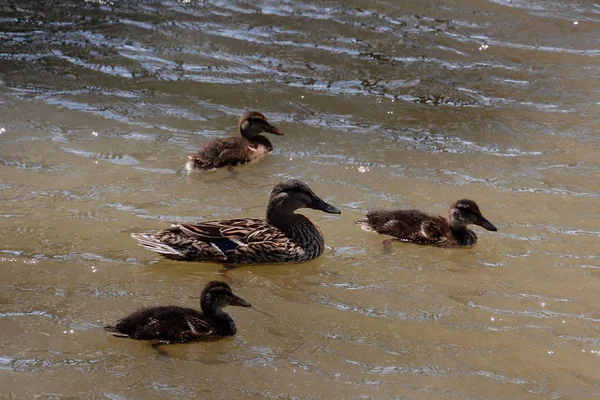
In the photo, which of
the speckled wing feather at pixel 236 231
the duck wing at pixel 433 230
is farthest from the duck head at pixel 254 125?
the duck wing at pixel 433 230

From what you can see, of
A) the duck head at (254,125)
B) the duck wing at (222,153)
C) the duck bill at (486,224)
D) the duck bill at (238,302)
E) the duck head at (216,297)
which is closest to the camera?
the duck head at (216,297)

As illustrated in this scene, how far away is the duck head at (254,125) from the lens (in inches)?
353

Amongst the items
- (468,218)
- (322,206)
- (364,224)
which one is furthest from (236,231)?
(468,218)

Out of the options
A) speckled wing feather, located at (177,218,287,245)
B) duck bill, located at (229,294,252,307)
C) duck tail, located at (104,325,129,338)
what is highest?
speckled wing feather, located at (177,218,287,245)

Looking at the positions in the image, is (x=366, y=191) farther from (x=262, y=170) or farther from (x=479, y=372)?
(x=479, y=372)

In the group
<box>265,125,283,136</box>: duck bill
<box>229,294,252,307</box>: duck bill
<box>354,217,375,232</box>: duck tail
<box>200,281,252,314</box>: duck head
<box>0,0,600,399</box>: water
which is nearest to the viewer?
<box>0,0,600,399</box>: water

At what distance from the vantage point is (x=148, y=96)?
32.6 feet

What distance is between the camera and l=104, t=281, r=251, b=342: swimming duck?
17.9ft

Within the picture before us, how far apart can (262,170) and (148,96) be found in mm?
1971

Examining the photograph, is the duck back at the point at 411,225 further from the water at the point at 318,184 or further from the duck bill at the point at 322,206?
the duck bill at the point at 322,206

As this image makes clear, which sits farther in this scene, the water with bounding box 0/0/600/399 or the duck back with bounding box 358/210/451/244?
the duck back with bounding box 358/210/451/244

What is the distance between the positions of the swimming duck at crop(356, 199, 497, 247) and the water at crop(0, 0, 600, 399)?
109 mm

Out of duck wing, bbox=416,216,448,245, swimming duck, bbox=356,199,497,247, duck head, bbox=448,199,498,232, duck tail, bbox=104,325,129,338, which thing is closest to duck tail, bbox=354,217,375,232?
swimming duck, bbox=356,199,497,247

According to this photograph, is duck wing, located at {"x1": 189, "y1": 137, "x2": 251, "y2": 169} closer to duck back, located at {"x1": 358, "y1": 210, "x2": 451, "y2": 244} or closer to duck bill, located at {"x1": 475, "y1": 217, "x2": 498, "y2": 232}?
duck back, located at {"x1": 358, "y1": 210, "x2": 451, "y2": 244}
